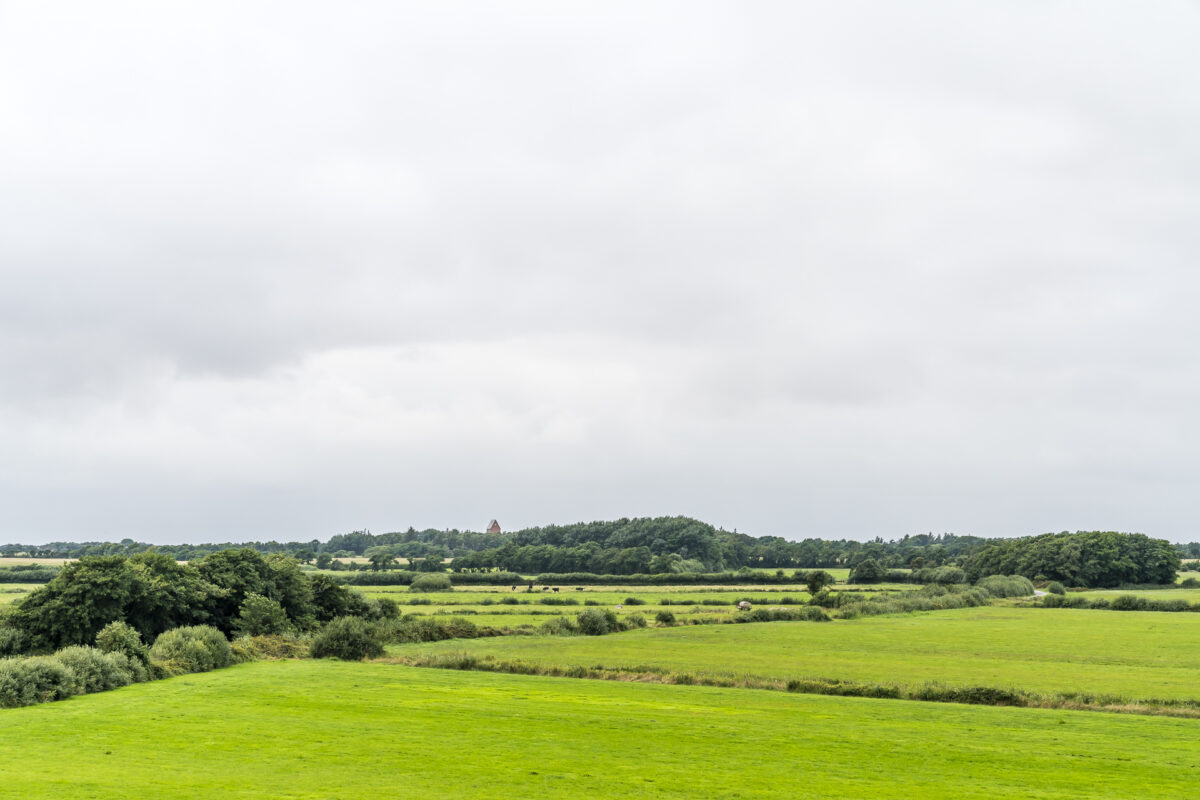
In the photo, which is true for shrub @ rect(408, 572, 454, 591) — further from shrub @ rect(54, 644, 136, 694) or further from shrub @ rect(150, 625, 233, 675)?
shrub @ rect(54, 644, 136, 694)

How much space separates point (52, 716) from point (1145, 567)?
466ft

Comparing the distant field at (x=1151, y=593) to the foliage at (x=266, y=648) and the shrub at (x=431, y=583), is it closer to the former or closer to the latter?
the shrub at (x=431, y=583)

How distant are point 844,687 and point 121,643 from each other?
32192mm

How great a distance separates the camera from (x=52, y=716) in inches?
1122

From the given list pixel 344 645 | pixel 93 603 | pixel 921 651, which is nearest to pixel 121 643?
pixel 93 603

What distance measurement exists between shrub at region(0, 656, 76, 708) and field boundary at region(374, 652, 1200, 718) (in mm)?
17865

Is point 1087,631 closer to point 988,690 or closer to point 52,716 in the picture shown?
point 988,690

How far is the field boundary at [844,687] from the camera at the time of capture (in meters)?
33.5

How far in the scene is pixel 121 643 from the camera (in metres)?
38.9

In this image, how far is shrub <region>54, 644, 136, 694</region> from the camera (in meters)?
34.3

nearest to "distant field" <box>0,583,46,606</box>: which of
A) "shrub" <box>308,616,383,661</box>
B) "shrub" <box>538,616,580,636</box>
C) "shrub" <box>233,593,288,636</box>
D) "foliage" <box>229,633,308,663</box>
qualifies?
"shrub" <box>233,593,288,636</box>

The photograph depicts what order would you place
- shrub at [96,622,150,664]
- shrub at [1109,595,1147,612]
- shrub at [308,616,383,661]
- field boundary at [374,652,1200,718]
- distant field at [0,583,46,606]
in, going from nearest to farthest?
field boundary at [374,652,1200,718]
shrub at [96,622,150,664]
shrub at [308,616,383,661]
shrub at [1109,595,1147,612]
distant field at [0,583,46,606]

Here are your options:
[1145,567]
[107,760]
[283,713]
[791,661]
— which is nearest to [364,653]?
[283,713]

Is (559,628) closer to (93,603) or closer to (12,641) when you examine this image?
(93,603)
